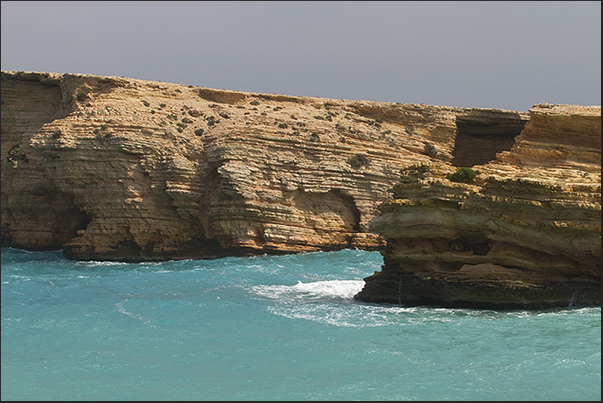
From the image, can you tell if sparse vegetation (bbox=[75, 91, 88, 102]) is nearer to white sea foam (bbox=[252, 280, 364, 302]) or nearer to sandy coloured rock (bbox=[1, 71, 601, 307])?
sandy coloured rock (bbox=[1, 71, 601, 307])

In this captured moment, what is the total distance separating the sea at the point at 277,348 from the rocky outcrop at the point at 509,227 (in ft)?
3.02

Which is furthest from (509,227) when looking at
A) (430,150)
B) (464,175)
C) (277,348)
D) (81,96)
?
(81,96)

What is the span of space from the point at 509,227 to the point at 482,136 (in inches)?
1067

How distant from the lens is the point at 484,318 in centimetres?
1989

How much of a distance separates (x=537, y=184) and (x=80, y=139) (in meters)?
24.7

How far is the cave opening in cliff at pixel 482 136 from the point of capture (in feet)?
147

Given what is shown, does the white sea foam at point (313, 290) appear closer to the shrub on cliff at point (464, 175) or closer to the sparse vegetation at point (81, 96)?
the shrub on cliff at point (464, 175)

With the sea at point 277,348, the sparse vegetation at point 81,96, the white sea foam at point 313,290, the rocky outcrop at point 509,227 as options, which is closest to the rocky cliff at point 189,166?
the sparse vegetation at point 81,96

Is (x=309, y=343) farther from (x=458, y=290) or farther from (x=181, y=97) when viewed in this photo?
(x=181, y=97)

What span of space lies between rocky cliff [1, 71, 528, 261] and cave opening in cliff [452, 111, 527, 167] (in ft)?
0.96

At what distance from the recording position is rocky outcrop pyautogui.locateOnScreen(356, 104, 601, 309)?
67.6 ft

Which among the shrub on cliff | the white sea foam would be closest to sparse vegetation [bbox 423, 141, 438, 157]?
the white sea foam

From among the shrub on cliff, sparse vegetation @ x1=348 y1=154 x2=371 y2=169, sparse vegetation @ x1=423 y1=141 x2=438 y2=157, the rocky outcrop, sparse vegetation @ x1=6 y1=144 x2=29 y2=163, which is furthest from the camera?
sparse vegetation @ x1=423 y1=141 x2=438 y2=157

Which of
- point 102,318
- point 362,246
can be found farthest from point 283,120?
→ point 102,318
